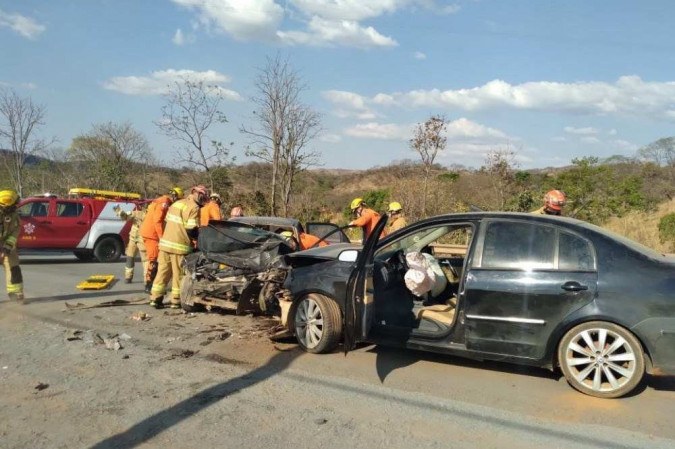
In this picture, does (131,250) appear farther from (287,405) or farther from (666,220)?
(666,220)

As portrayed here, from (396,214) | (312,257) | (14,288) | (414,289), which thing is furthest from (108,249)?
(414,289)

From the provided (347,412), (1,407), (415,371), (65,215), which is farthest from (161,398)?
(65,215)

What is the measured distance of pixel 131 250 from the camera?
425 inches

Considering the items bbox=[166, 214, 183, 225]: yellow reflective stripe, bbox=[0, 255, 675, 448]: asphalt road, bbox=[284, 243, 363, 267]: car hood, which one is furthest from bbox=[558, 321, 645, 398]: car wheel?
bbox=[166, 214, 183, 225]: yellow reflective stripe

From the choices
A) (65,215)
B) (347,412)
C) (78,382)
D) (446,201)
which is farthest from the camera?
(446,201)

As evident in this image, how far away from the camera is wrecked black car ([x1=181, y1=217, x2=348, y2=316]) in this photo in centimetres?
704

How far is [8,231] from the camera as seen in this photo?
8117 mm

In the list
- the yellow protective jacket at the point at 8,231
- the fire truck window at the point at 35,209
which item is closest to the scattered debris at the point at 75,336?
the yellow protective jacket at the point at 8,231

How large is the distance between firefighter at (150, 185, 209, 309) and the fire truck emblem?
7951 millimetres

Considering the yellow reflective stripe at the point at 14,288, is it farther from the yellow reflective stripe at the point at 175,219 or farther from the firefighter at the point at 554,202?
the firefighter at the point at 554,202

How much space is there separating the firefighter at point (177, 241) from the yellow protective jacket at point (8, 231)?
2.19 metres

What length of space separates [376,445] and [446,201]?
14.5 meters

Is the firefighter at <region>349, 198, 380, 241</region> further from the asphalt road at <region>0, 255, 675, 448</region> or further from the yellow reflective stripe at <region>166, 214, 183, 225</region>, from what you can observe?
the asphalt road at <region>0, 255, 675, 448</region>

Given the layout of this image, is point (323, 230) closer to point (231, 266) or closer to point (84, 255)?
point (231, 266)
